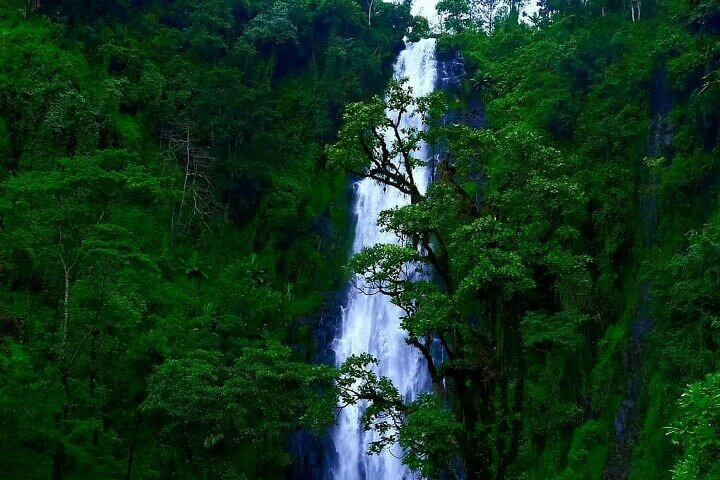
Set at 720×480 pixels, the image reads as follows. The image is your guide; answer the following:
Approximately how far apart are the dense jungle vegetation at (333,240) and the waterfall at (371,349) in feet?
4.23

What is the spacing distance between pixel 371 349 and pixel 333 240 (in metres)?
6.06

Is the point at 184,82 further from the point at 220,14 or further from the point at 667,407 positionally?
the point at 667,407

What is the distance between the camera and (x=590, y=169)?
65.2 feet

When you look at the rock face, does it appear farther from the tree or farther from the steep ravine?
the tree

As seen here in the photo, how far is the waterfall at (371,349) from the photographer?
23.4 m

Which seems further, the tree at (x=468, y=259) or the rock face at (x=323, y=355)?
the rock face at (x=323, y=355)

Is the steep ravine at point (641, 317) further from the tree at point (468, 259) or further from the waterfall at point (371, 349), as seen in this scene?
the waterfall at point (371, 349)

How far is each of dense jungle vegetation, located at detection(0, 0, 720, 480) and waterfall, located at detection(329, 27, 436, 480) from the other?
1.29m

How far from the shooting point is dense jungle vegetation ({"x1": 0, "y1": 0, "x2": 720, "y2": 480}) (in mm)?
10914

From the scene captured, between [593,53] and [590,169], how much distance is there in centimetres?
532

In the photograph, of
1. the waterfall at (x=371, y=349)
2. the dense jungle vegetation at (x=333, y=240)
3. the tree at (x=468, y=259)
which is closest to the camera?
the tree at (x=468, y=259)

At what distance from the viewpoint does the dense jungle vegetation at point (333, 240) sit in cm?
1091

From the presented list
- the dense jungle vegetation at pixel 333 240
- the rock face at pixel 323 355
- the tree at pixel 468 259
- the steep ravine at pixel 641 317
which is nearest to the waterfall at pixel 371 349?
the rock face at pixel 323 355

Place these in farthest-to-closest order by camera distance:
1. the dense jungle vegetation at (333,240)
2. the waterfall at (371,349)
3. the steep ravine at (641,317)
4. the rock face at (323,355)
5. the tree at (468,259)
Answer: the rock face at (323,355), the waterfall at (371,349), the steep ravine at (641,317), the dense jungle vegetation at (333,240), the tree at (468,259)
